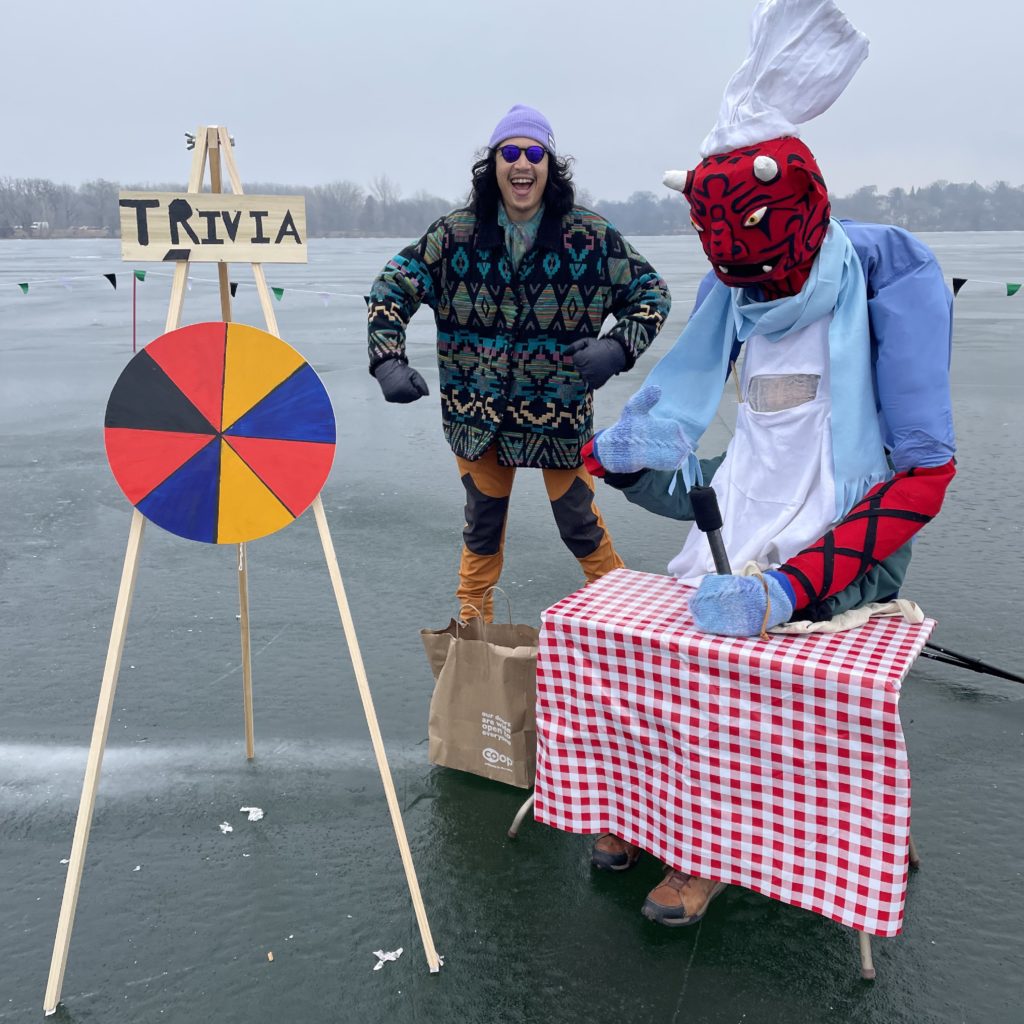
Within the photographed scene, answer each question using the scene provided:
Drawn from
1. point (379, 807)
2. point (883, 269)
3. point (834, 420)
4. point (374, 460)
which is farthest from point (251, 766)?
point (374, 460)

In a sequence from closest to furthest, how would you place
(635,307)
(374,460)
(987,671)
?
(635,307) < (987,671) < (374,460)

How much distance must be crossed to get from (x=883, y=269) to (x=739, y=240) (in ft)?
1.15

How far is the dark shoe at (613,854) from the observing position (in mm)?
2527

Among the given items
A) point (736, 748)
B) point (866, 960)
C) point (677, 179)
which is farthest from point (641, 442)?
point (866, 960)

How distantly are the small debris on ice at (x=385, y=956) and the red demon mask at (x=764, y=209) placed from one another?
1.71 metres

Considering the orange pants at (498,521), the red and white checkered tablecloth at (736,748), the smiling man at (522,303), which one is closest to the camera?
the red and white checkered tablecloth at (736,748)

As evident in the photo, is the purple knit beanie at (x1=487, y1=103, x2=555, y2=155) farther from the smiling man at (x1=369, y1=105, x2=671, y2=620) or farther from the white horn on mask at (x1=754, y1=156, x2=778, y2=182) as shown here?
the white horn on mask at (x1=754, y1=156, x2=778, y2=182)

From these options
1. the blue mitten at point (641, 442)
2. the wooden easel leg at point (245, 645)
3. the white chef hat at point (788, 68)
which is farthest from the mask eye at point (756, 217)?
the wooden easel leg at point (245, 645)

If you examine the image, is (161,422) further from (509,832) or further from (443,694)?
(509,832)

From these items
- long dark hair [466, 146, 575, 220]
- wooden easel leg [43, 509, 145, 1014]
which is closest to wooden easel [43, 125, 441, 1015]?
wooden easel leg [43, 509, 145, 1014]

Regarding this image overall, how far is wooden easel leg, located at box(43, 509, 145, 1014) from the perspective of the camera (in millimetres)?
2098

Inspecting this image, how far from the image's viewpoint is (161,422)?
218 cm

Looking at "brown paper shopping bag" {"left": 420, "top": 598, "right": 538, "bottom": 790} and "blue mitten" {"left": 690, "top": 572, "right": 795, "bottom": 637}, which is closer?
"blue mitten" {"left": 690, "top": 572, "right": 795, "bottom": 637}

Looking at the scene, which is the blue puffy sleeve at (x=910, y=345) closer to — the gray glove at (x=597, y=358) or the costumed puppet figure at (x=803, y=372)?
the costumed puppet figure at (x=803, y=372)
